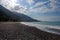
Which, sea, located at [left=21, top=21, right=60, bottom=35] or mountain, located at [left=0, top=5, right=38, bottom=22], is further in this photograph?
mountain, located at [left=0, top=5, right=38, bottom=22]

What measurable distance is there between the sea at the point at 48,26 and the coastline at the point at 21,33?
0.05m

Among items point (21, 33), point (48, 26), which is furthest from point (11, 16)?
point (48, 26)

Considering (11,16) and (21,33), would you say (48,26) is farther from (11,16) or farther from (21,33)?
(11,16)

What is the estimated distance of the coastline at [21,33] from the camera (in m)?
2.44

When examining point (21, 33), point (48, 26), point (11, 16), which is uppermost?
point (11, 16)

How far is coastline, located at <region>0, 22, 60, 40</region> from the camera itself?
2.44 meters

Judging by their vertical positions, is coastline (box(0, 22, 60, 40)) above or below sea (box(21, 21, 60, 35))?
below

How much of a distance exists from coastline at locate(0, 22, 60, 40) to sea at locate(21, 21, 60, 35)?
0.18ft

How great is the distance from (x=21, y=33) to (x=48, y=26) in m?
0.49

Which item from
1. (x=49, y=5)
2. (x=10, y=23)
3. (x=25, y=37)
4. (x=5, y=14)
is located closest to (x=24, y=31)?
(x=25, y=37)

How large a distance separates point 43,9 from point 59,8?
280mm

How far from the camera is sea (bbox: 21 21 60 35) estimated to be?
7.94ft

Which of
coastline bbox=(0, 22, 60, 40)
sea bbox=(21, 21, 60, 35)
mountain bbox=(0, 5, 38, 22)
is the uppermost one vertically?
mountain bbox=(0, 5, 38, 22)

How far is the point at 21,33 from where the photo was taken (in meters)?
2.49
